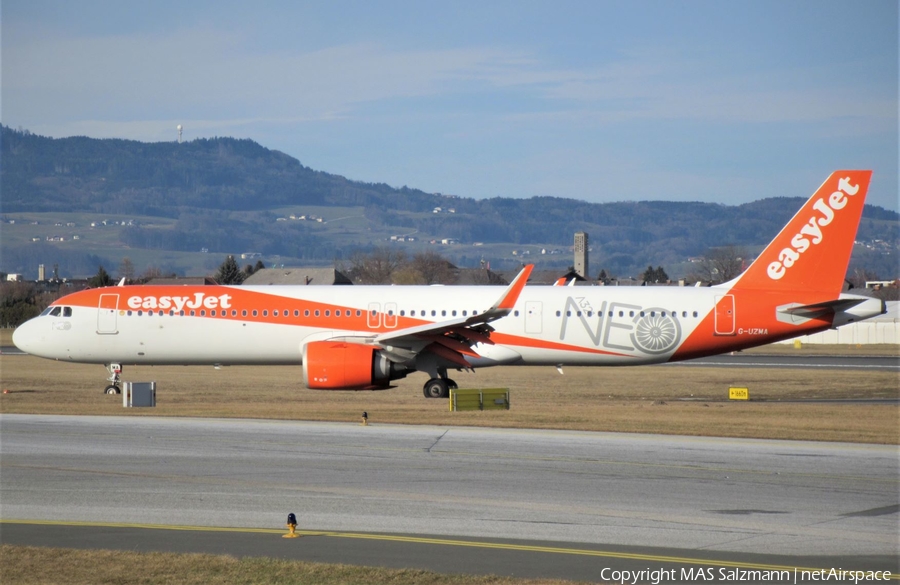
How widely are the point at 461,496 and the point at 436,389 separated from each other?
1466 cm

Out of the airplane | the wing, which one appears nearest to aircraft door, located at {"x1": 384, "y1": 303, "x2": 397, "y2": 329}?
the airplane

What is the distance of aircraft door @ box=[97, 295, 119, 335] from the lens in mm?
30281

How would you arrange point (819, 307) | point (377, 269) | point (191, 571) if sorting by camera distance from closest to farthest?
point (191, 571), point (819, 307), point (377, 269)

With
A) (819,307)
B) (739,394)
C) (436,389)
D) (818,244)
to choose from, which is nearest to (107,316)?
(436,389)

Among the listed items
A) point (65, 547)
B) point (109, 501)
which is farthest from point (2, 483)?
point (65, 547)

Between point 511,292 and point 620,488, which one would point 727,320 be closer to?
point 511,292

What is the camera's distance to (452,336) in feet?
92.3

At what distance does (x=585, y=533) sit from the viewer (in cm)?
1196

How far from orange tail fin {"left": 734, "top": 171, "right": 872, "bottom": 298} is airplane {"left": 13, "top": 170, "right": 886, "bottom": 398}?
0.10 ft

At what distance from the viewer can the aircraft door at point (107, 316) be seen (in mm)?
30281

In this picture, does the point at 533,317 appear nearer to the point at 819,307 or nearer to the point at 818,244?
the point at 819,307

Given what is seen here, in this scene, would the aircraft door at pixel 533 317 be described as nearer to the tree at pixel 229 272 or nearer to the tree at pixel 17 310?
the tree at pixel 17 310

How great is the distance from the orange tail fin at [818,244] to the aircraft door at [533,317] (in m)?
5.99

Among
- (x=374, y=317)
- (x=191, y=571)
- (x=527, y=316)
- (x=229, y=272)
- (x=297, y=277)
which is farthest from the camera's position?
(x=229, y=272)
